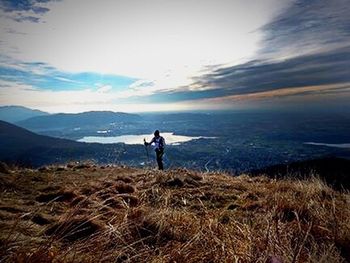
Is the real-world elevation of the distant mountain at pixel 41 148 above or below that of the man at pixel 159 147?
below

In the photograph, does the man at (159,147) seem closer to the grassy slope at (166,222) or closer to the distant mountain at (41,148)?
the grassy slope at (166,222)

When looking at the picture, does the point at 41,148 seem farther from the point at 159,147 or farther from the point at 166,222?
the point at 166,222

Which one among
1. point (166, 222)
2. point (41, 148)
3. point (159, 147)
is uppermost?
point (166, 222)

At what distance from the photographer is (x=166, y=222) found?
15.3ft

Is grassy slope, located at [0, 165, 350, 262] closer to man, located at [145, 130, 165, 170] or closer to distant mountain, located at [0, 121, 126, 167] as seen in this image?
man, located at [145, 130, 165, 170]

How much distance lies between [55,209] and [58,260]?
15.4 feet

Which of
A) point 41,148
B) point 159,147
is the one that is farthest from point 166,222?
point 41,148

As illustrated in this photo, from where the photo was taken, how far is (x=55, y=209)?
23.6ft

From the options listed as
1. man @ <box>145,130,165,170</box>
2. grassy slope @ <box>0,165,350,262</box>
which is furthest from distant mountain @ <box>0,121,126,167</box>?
grassy slope @ <box>0,165,350,262</box>

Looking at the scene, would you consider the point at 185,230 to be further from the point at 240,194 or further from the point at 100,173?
the point at 100,173

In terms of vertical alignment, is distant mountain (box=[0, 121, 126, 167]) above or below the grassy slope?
below

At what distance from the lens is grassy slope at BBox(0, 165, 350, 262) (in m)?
2.92

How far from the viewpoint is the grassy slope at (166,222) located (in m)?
2.92

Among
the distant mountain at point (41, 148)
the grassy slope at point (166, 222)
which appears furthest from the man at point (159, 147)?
the distant mountain at point (41, 148)
